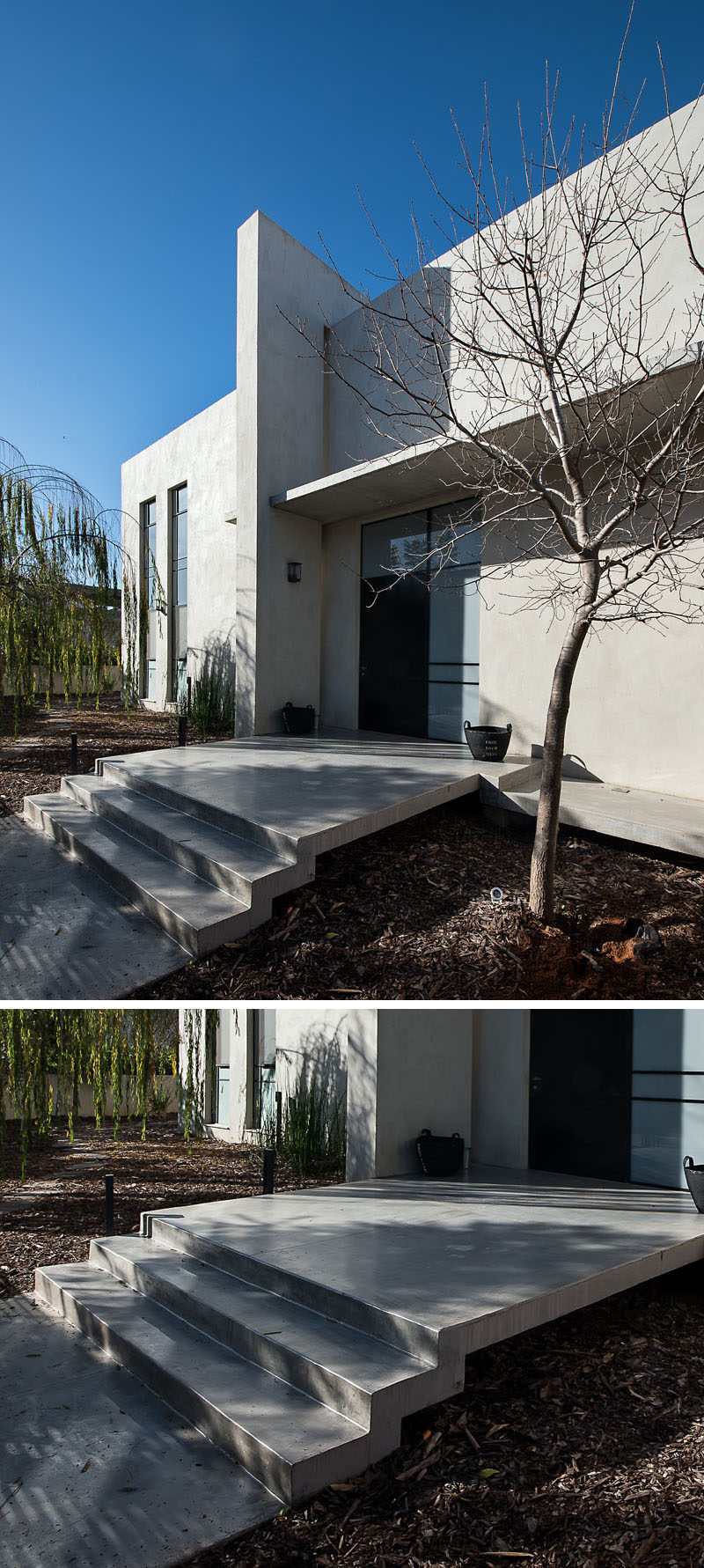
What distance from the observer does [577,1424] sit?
3.11 meters

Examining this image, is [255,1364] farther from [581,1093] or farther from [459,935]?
[581,1093]

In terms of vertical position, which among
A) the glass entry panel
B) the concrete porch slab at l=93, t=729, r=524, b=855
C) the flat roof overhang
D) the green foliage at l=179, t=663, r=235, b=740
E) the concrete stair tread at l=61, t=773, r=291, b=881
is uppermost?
the flat roof overhang

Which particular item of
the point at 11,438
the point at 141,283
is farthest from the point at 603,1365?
the point at 141,283

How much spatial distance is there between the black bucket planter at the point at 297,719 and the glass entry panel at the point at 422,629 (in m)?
0.78

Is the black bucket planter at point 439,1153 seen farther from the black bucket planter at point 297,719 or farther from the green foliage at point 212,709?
the green foliage at point 212,709

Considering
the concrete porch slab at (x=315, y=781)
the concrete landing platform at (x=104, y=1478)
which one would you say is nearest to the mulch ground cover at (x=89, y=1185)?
the concrete landing platform at (x=104, y=1478)

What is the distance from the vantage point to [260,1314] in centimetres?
354

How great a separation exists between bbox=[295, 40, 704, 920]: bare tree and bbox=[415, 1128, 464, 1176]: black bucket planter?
2.83 metres

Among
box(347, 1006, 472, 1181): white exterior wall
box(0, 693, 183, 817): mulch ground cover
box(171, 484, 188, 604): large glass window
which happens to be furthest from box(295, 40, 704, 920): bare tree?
box(171, 484, 188, 604): large glass window

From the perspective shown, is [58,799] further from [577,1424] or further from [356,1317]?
[577,1424]

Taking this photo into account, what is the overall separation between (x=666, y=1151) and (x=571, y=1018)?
119 cm

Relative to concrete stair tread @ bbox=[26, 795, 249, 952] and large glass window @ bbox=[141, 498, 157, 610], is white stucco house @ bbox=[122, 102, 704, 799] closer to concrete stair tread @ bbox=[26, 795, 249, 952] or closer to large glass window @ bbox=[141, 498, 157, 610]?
large glass window @ bbox=[141, 498, 157, 610]

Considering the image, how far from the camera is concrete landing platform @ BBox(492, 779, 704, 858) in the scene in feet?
16.6

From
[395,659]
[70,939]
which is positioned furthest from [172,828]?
[395,659]
